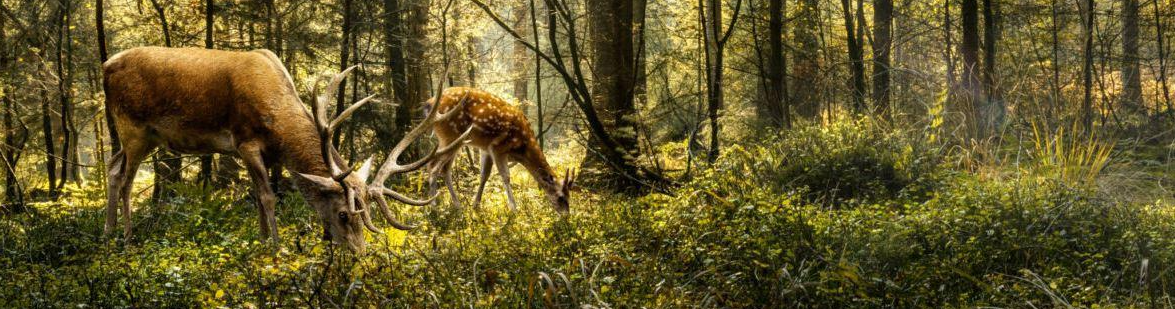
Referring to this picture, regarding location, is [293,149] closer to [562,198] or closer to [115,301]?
[115,301]

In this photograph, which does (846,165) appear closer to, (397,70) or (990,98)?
(990,98)

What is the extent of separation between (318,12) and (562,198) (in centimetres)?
640

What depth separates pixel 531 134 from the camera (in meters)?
10.4

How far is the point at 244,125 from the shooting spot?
7047 mm

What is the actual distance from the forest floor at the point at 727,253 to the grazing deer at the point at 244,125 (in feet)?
1.08

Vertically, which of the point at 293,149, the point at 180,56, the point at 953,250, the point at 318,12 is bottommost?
the point at 953,250

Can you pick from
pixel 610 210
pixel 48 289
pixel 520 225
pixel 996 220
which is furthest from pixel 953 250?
pixel 48 289

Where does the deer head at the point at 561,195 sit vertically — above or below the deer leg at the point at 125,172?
below

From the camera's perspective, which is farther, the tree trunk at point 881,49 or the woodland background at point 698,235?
the tree trunk at point 881,49

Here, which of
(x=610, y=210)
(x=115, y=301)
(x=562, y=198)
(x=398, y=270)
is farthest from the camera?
(x=562, y=198)

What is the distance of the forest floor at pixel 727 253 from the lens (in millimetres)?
4863

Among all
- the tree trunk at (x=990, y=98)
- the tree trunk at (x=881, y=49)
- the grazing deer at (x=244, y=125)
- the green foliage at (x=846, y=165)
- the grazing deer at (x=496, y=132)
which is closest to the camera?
the grazing deer at (x=244, y=125)

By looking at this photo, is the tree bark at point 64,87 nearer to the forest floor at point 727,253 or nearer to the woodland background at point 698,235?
the woodland background at point 698,235

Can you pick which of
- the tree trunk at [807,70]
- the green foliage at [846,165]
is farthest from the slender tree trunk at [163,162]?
the tree trunk at [807,70]
